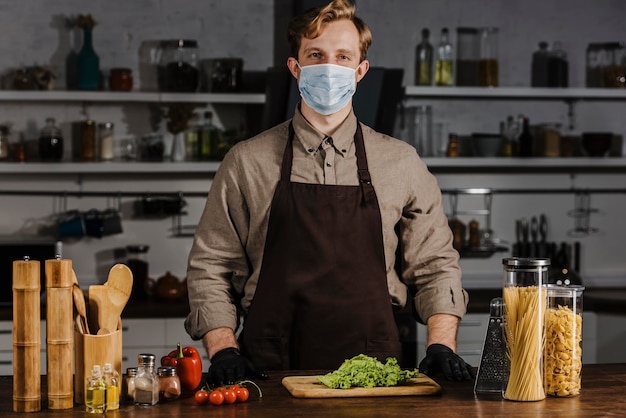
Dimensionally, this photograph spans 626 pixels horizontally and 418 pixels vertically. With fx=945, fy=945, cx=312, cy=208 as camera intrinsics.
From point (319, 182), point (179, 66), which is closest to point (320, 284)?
point (319, 182)

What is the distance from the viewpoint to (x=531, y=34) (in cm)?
564

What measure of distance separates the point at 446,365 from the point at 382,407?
0.36 meters

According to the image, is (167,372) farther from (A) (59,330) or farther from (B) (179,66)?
(B) (179,66)

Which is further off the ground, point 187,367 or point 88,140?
point 88,140

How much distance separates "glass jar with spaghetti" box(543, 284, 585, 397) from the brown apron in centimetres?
61

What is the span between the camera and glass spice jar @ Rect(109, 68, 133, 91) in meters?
5.17

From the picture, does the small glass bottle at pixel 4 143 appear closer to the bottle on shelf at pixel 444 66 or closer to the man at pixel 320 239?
the bottle on shelf at pixel 444 66

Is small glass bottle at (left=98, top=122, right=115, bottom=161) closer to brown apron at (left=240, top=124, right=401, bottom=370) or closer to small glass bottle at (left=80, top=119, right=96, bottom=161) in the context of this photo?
small glass bottle at (left=80, top=119, right=96, bottom=161)

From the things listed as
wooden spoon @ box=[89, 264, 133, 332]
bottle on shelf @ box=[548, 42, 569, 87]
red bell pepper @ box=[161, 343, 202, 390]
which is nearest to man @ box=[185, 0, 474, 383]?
red bell pepper @ box=[161, 343, 202, 390]

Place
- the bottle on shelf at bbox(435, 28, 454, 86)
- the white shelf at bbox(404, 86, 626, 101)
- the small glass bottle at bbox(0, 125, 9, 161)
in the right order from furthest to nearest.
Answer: the bottle on shelf at bbox(435, 28, 454, 86), the white shelf at bbox(404, 86, 626, 101), the small glass bottle at bbox(0, 125, 9, 161)

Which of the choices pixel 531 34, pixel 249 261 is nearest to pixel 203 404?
pixel 249 261

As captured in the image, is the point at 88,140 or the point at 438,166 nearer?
the point at 88,140

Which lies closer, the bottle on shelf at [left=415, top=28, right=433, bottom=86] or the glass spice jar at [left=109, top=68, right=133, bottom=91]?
the glass spice jar at [left=109, top=68, right=133, bottom=91]

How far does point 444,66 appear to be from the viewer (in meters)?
5.39
